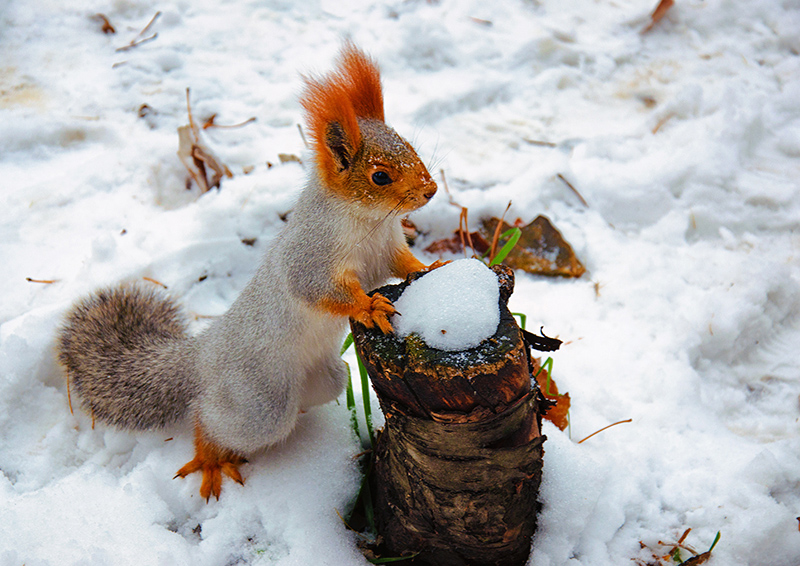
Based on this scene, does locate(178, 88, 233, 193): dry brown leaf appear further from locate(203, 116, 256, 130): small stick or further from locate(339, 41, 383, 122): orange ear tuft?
locate(339, 41, 383, 122): orange ear tuft

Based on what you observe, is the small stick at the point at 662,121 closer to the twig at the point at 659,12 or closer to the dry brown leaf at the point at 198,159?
the twig at the point at 659,12

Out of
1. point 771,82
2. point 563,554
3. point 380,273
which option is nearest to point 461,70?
point 771,82

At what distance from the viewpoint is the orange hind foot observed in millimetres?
1538

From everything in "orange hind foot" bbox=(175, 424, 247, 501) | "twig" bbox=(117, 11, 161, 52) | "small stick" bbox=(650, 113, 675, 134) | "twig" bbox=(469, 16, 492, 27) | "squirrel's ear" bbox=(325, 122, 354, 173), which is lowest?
"orange hind foot" bbox=(175, 424, 247, 501)

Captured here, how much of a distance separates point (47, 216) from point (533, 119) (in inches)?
89.7

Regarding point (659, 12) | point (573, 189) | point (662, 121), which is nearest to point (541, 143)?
point (573, 189)

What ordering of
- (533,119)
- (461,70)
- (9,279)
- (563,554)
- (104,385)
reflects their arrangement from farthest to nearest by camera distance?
(461,70) → (533,119) → (9,279) → (104,385) → (563,554)

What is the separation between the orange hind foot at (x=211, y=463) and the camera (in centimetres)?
154

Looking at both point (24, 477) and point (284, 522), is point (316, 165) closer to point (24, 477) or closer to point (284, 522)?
point (284, 522)

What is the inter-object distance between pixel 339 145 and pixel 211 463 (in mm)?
937

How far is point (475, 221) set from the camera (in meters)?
2.39

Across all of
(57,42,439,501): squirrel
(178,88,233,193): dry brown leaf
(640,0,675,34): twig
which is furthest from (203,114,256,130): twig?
(640,0,675,34): twig

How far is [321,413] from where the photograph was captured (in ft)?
5.70

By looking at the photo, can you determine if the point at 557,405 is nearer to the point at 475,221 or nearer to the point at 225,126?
the point at 475,221
